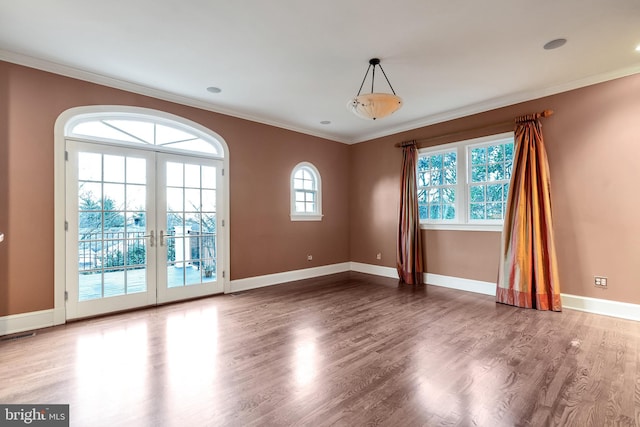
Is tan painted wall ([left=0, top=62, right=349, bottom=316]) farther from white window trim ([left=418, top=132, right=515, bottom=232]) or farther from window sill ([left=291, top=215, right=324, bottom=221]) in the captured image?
white window trim ([left=418, top=132, right=515, bottom=232])

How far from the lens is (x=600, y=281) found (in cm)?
368

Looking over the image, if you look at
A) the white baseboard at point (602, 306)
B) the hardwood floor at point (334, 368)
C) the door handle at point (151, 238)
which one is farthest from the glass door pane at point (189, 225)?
the white baseboard at point (602, 306)

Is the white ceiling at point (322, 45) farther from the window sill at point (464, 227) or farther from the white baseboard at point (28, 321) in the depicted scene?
the white baseboard at point (28, 321)

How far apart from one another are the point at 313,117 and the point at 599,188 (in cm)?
415

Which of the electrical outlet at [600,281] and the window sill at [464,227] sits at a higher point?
the window sill at [464,227]

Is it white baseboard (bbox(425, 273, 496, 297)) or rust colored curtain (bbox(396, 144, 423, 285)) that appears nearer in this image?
white baseboard (bbox(425, 273, 496, 297))

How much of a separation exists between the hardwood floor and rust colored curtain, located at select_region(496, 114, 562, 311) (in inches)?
12.2

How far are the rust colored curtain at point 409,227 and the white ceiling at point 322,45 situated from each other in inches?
53.2

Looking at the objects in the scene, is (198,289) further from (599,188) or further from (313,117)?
(599,188)

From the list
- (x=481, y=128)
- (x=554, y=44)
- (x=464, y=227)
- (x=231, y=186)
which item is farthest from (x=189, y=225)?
(x=554, y=44)

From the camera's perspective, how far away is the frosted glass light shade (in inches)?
117

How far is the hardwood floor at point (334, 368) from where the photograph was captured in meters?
1.86

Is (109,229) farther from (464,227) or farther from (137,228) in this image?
(464,227)

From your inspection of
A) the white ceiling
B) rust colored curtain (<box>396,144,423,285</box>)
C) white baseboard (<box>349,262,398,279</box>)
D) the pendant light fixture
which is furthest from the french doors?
rust colored curtain (<box>396,144,423,285</box>)
